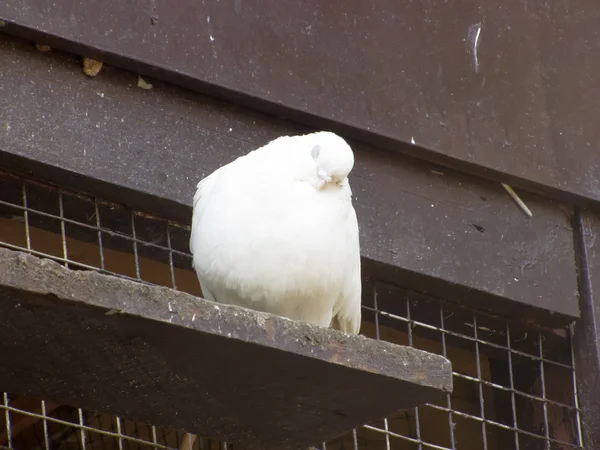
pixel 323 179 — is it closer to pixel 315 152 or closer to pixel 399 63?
pixel 315 152

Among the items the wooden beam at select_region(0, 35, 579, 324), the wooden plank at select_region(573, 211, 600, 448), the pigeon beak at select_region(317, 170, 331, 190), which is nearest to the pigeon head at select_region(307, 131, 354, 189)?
the pigeon beak at select_region(317, 170, 331, 190)

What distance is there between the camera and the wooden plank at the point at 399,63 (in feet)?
10.6

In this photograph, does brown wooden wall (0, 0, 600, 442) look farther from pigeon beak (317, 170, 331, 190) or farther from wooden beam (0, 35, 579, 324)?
A: pigeon beak (317, 170, 331, 190)

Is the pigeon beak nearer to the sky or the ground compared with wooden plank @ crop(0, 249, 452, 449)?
nearer to the sky

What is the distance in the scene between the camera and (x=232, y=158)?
3338 mm

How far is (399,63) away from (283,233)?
101 cm

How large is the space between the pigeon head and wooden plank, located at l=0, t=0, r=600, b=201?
1.74 ft

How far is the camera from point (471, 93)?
3678 millimetres

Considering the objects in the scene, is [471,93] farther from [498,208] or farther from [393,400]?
[393,400]

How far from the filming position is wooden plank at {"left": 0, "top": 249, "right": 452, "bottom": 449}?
2203mm

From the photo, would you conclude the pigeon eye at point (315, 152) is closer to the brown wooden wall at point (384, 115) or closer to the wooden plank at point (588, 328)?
the brown wooden wall at point (384, 115)

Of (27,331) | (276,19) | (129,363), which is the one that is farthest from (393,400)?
(276,19)

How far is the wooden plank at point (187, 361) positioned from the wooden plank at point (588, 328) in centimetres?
115

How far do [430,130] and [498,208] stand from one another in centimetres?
33
